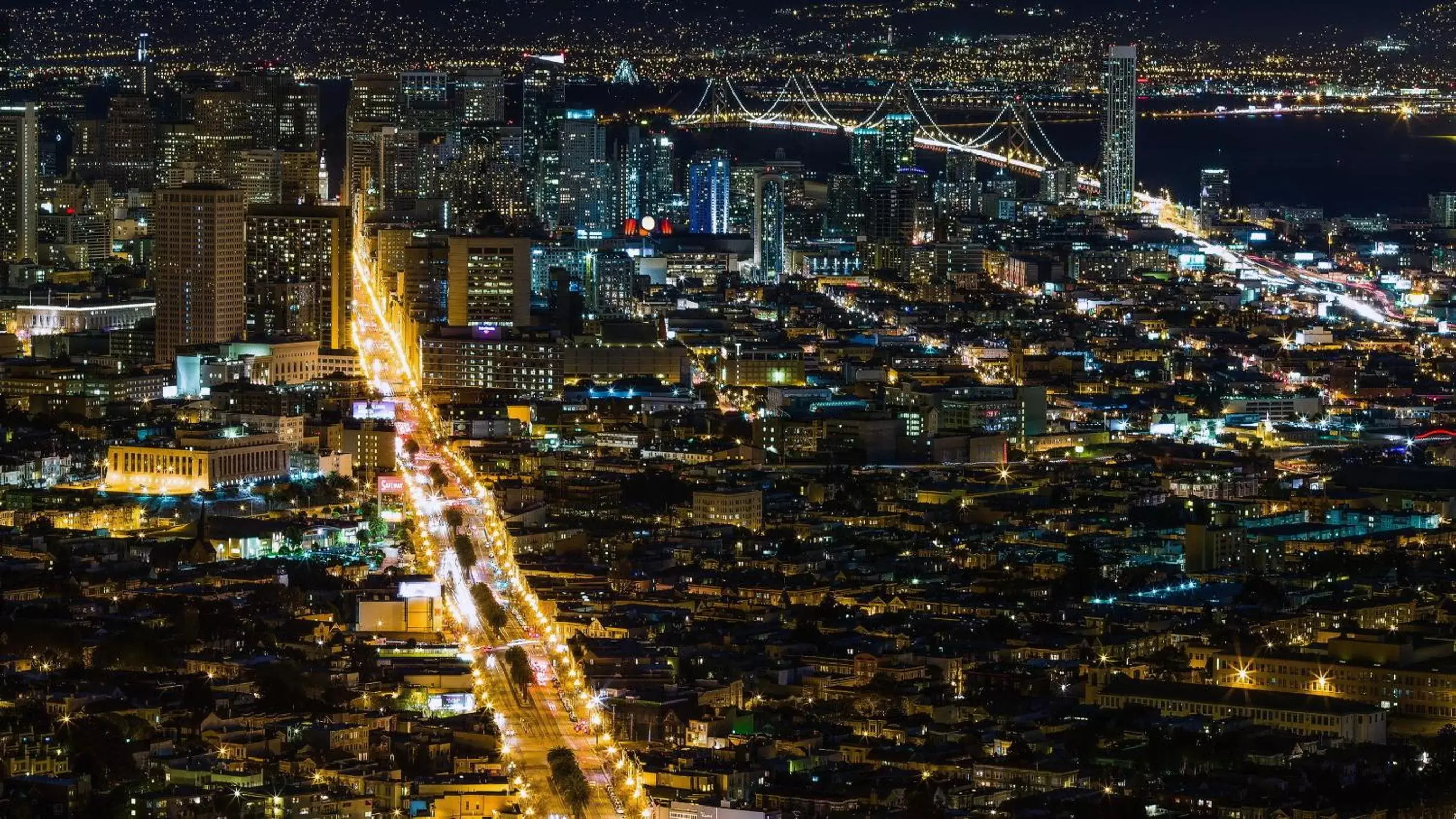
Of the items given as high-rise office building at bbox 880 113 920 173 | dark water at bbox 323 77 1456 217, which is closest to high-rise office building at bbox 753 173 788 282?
high-rise office building at bbox 880 113 920 173

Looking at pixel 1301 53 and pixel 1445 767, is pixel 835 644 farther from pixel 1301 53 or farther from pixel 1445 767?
pixel 1301 53

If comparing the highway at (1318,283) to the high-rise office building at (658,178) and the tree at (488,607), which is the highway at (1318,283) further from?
the tree at (488,607)

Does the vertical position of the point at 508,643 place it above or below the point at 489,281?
below

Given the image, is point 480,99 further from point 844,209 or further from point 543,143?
point 844,209

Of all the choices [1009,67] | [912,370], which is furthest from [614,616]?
[1009,67]

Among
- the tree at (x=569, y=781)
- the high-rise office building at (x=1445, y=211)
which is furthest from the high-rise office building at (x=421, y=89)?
the tree at (x=569, y=781)

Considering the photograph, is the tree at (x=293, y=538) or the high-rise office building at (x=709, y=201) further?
the high-rise office building at (x=709, y=201)

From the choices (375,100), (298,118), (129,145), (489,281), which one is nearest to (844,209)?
(375,100)
